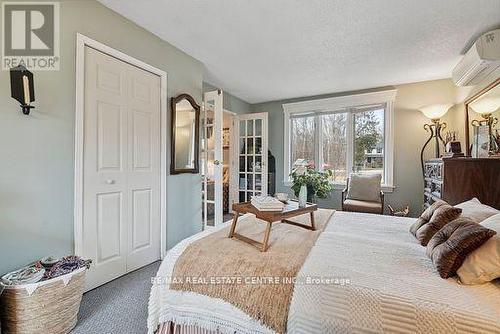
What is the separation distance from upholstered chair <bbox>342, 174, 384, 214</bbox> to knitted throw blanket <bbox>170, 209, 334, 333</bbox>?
2.45 metres

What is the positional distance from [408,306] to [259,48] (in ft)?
8.79

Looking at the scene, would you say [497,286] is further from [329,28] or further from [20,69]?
[20,69]

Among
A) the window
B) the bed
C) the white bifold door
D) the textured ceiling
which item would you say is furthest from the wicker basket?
the window

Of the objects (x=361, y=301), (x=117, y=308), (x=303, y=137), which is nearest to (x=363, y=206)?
(x=303, y=137)

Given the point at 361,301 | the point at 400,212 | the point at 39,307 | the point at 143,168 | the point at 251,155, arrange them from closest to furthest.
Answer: the point at 361,301, the point at 39,307, the point at 143,168, the point at 400,212, the point at 251,155

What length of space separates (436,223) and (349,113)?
336cm

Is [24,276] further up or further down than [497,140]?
further down

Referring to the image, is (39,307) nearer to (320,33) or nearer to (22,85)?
(22,85)

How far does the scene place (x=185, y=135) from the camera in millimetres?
3010

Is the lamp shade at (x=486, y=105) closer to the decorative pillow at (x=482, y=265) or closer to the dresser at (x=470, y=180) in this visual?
the dresser at (x=470, y=180)

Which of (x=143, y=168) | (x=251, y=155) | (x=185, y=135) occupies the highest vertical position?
(x=185, y=135)

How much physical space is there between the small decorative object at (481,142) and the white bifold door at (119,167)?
357 centimetres

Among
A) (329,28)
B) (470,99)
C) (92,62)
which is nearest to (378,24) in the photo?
(329,28)

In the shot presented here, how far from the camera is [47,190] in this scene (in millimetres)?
1732
